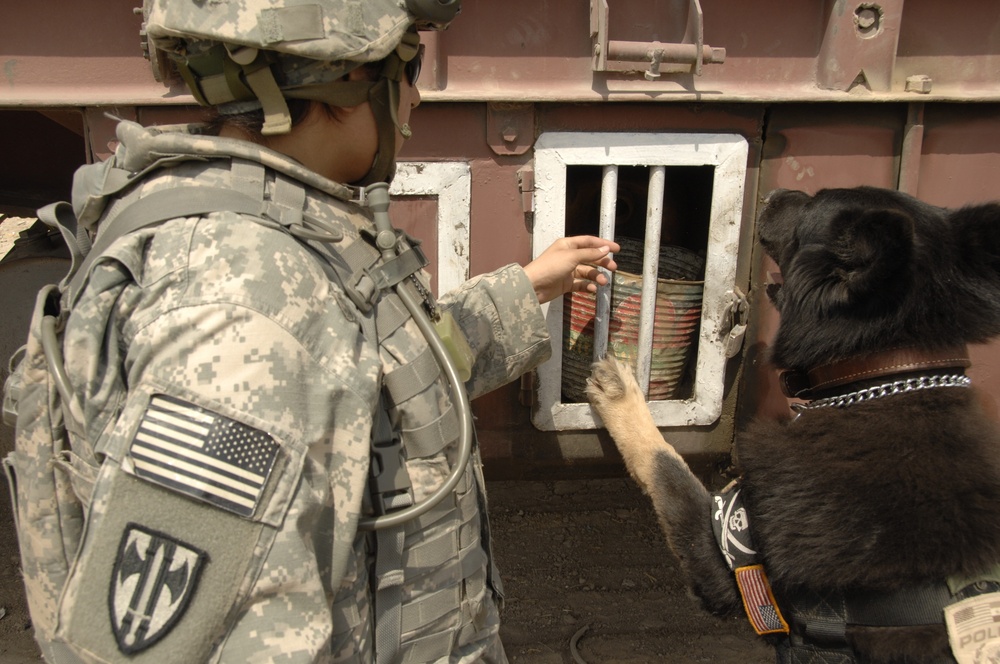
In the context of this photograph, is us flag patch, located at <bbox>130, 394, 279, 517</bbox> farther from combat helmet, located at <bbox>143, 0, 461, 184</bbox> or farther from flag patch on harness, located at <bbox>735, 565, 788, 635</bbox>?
flag patch on harness, located at <bbox>735, 565, 788, 635</bbox>

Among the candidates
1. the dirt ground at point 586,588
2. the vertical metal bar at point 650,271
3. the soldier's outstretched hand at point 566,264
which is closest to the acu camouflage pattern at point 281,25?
the soldier's outstretched hand at point 566,264

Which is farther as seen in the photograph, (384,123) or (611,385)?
(611,385)

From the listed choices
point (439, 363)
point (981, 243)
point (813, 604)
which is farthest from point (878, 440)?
point (439, 363)

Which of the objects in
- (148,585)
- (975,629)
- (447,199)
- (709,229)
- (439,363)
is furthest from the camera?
(709,229)

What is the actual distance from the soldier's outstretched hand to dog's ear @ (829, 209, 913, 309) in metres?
0.61

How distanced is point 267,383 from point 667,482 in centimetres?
147

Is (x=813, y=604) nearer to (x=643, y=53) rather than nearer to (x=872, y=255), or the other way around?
(x=872, y=255)

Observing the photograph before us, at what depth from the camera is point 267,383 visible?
100cm

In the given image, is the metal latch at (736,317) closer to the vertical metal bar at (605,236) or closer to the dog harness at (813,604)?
the vertical metal bar at (605,236)

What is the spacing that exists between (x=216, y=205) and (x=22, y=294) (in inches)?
93.5

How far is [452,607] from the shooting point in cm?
141

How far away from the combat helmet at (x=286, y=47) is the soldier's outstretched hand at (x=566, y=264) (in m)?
0.81

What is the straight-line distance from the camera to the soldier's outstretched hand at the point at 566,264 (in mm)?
2098

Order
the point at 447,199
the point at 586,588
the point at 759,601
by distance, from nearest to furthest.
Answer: the point at 759,601
the point at 447,199
the point at 586,588
